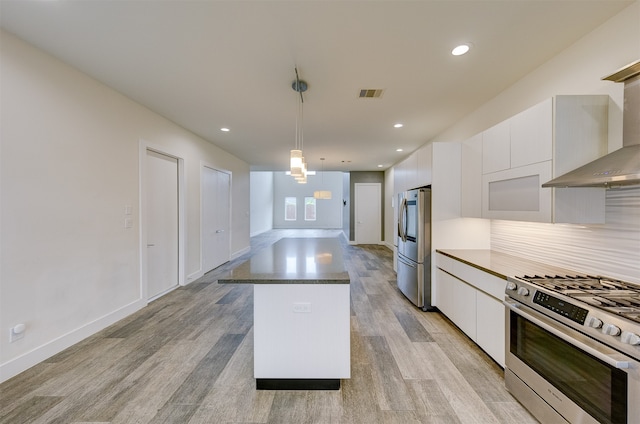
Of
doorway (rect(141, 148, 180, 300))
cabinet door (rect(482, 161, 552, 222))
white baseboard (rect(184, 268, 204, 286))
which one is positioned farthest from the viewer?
white baseboard (rect(184, 268, 204, 286))

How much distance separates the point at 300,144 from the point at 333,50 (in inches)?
127

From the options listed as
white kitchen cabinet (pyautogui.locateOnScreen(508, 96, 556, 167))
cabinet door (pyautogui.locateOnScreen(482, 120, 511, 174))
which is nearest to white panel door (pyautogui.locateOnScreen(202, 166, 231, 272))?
cabinet door (pyautogui.locateOnScreen(482, 120, 511, 174))

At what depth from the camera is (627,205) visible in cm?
175

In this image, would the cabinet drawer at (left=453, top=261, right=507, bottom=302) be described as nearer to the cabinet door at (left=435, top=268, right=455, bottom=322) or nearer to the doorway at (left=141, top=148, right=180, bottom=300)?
the cabinet door at (left=435, top=268, right=455, bottom=322)

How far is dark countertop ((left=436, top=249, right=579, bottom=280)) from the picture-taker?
2.13 meters

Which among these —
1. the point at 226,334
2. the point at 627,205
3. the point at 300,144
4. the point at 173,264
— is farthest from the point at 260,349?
the point at 300,144

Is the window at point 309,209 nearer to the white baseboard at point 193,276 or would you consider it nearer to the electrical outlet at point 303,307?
the white baseboard at point 193,276

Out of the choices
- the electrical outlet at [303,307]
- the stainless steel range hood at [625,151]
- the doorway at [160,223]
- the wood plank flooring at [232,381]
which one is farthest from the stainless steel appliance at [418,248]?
the doorway at [160,223]

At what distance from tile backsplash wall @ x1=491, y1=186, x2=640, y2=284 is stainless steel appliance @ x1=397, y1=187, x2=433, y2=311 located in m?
1.03

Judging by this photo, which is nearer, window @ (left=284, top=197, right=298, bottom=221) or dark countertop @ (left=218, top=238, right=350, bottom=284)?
dark countertop @ (left=218, top=238, right=350, bottom=284)

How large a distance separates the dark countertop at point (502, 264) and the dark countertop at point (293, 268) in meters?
1.32

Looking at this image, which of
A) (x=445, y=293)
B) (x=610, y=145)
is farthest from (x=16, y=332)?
(x=610, y=145)

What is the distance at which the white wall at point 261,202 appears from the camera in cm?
1221

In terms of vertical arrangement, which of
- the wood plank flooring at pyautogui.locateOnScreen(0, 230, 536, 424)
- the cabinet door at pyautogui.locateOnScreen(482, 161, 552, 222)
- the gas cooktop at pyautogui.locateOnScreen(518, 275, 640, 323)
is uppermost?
the cabinet door at pyautogui.locateOnScreen(482, 161, 552, 222)
